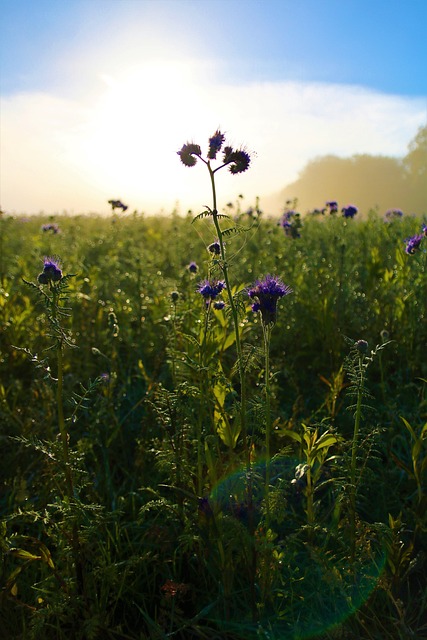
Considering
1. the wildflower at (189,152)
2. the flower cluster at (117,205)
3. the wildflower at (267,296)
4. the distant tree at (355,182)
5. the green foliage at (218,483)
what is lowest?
the green foliage at (218,483)

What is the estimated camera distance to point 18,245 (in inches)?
294

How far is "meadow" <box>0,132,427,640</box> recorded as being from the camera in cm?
179

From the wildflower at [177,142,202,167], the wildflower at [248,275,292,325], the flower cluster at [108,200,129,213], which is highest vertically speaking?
the flower cluster at [108,200,129,213]

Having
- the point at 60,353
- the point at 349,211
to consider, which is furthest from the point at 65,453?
the point at 349,211

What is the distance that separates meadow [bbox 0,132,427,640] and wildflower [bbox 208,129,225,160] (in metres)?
0.06

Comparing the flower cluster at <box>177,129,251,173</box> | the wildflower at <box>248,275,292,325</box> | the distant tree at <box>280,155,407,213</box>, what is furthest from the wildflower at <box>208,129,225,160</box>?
the distant tree at <box>280,155,407,213</box>

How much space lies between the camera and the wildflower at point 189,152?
1.86m

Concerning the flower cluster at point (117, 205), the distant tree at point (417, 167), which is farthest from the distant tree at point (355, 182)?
the flower cluster at point (117, 205)

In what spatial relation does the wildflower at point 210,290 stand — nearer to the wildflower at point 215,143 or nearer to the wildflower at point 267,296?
the wildflower at point 267,296

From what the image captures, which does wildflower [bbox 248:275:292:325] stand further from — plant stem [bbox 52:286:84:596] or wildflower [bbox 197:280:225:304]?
plant stem [bbox 52:286:84:596]

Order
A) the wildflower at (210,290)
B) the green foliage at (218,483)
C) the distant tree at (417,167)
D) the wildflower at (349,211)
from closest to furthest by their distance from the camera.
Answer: the green foliage at (218,483) → the wildflower at (210,290) → the wildflower at (349,211) → the distant tree at (417,167)

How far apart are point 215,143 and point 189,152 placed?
0.34 ft

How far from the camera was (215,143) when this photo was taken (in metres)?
1.88

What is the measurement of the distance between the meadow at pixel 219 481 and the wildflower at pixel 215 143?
2.2 inches
